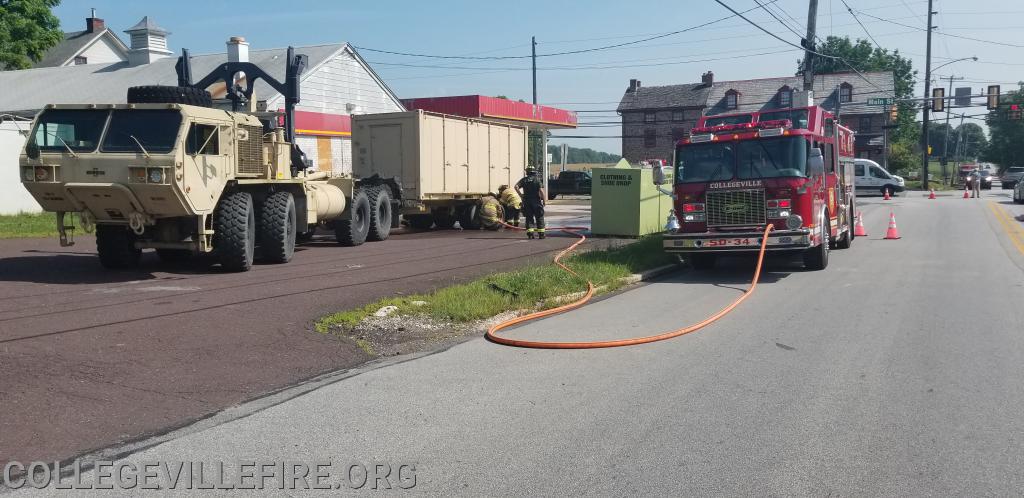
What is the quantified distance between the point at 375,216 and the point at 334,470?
14707mm

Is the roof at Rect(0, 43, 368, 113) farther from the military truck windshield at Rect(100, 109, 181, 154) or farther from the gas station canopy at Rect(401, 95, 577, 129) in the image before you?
the military truck windshield at Rect(100, 109, 181, 154)

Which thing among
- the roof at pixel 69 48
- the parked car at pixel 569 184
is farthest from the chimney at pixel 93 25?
the parked car at pixel 569 184

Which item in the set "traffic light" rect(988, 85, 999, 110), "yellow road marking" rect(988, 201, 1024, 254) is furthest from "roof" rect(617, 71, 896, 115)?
"yellow road marking" rect(988, 201, 1024, 254)

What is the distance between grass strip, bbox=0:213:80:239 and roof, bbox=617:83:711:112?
6366 centimetres

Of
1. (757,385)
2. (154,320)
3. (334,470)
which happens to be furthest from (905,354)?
(154,320)

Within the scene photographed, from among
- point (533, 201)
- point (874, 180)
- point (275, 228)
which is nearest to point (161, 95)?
point (275, 228)

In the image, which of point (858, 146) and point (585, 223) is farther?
→ point (858, 146)

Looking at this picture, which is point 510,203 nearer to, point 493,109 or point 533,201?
point 533,201

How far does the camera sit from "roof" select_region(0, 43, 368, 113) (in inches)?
1229

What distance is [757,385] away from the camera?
6.99 m

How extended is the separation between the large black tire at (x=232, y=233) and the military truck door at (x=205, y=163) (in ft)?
1.18

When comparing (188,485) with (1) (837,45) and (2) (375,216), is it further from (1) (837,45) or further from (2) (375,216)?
(1) (837,45)

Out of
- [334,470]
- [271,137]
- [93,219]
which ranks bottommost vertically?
[334,470]

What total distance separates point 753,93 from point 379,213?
208 feet
